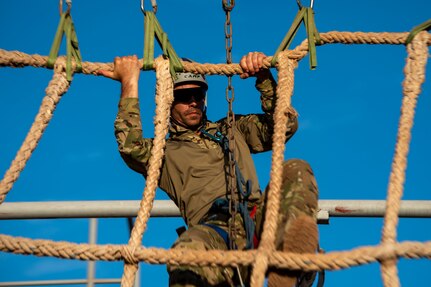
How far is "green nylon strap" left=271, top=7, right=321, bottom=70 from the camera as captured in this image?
356 cm

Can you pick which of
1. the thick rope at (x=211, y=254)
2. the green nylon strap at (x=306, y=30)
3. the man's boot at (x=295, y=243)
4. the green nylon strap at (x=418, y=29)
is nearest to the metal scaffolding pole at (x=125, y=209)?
the green nylon strap at (x=306, y=30)

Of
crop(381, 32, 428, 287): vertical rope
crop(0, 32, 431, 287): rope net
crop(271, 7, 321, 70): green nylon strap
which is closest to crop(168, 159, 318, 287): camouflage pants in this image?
crop(0, 32, 431, 287): rope net

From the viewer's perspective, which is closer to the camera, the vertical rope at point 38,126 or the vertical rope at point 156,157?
the vertical rope at point 156,157

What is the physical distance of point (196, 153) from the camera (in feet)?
13.6

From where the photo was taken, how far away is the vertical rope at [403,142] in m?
2.86

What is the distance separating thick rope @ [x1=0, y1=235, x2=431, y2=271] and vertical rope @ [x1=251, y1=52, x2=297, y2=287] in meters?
0.04

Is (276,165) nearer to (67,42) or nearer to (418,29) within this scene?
(418,29)

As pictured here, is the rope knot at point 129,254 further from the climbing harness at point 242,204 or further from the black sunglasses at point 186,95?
the black sunglasses at point 186,95

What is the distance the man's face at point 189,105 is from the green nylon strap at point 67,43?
0.95 m

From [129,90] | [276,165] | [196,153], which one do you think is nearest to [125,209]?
[196,153]

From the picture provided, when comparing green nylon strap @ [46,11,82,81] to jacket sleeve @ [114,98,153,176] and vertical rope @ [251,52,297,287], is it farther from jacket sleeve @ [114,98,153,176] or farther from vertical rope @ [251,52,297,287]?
vertical rope @ [251,52,297,287]

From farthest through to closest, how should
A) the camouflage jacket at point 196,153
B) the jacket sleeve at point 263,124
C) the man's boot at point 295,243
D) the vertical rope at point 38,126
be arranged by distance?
1. the jacket sleeve at point 263,124
2. the camouflage jacket at point 196,153
3. the vertical rope at point 38,126
4. the man's boot at point 295,243

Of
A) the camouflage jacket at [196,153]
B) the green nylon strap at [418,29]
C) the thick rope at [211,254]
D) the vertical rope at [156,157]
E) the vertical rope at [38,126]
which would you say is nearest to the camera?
the thick rope at [211,254]

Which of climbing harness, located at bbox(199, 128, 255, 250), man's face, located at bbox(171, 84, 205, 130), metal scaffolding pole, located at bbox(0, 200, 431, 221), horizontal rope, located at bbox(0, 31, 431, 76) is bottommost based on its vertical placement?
metal scaffolding pole, located at bbox(0, 200, 431, 221)
